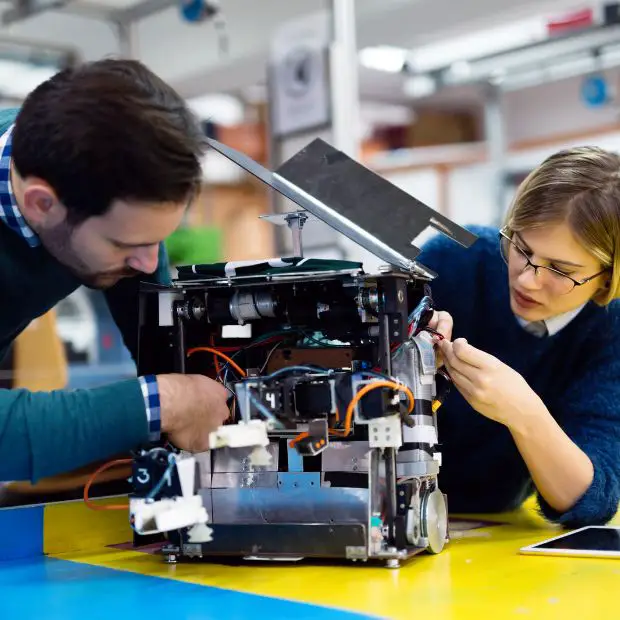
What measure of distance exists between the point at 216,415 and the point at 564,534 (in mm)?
636

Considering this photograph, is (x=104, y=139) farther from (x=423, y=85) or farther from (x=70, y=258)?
(x=423, y=85)

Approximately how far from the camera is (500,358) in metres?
1.70

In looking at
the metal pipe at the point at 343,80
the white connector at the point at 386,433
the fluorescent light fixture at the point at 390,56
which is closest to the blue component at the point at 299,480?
the white connector at the point at 386,433

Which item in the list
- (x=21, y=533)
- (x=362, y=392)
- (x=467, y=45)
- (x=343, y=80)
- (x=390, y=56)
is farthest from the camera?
(x=467, y=45)

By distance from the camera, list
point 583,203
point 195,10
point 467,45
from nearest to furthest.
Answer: point 583,203 → point 195,10 → point 467,45

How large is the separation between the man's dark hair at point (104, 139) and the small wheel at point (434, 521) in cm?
57

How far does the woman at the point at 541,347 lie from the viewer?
4.48 feet

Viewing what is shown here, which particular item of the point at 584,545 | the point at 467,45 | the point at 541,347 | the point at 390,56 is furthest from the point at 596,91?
the point at 584,545

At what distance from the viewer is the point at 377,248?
120cm

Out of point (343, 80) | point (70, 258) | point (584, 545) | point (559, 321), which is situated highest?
point (343, 80)

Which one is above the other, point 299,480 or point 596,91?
point 596,91

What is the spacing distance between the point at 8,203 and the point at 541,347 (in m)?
1.04

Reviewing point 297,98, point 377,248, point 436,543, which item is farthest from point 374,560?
point 297,98

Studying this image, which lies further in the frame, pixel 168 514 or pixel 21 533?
pixel 21 533
